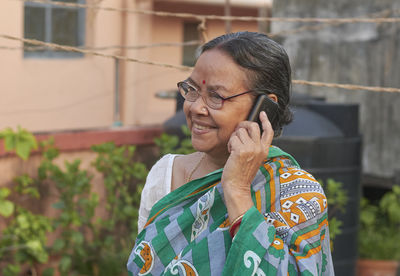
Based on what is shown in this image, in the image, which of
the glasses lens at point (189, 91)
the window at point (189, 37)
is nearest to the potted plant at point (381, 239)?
the window at point (189, 37)

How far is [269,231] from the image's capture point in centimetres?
187

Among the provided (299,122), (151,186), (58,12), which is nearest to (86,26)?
(58,12)

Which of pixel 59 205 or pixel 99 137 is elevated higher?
pixel 99 137

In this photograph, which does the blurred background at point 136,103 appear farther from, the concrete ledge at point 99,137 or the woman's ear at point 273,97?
the woman's ear at point 273,97

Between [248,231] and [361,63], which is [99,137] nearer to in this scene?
[361,63]

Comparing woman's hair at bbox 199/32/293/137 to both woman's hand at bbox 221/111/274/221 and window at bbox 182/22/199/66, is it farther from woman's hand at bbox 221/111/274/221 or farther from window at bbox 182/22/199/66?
window at bbox 182/22/199/66

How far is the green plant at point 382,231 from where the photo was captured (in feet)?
20.4

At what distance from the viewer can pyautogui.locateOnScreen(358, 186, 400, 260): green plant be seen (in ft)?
20.4

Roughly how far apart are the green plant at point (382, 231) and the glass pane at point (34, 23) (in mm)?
3130

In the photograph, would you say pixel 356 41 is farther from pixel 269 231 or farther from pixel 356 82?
pixel 269 231

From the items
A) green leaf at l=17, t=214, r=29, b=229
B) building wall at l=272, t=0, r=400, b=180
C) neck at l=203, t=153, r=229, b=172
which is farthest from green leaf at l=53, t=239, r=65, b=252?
neck at l=203, t=153, r=229, b=172

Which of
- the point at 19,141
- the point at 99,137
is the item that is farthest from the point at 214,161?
the point at 99,137

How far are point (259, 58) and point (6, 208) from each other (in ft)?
10.1

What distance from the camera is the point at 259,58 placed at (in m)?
2.01
